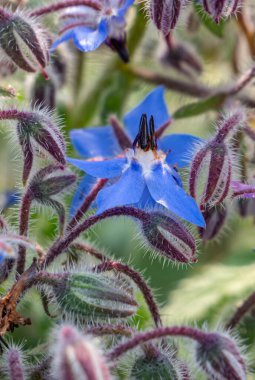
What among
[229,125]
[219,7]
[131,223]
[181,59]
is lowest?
[131,223]

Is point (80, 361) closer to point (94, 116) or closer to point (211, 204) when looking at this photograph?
point (211, 204)

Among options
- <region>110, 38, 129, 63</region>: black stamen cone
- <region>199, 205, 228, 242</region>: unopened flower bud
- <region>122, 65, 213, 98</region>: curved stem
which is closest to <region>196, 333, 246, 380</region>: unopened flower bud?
<region>199, 205, 228, 242</region>: unopened flower bud

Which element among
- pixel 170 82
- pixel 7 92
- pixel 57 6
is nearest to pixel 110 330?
pixel 7 92

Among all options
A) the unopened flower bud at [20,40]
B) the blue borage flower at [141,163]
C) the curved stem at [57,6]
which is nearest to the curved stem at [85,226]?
the blue borage flower at [141,163]

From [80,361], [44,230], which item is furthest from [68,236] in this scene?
[44,230]

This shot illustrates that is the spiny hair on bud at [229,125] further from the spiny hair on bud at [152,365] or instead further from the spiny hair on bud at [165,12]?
the spiny hair on bud at [152,365]

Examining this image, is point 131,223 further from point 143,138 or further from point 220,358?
point 220,358

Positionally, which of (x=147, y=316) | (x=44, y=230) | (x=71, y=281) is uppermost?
(x=71, y=281)
